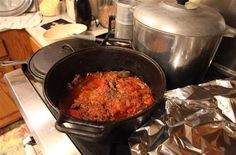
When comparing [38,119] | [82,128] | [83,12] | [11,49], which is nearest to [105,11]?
[83,12]

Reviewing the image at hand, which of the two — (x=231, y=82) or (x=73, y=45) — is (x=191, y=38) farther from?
(x=73, y=45)

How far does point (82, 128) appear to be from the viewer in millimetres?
416

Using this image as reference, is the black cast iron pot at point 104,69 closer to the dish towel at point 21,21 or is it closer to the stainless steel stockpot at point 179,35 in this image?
the stainless steel stockpot at point 179,35

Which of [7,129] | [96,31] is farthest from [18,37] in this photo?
[7,129]

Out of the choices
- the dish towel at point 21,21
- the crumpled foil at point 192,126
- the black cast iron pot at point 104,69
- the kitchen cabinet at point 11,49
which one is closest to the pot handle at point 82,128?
the black cast iron pot at point 104,69

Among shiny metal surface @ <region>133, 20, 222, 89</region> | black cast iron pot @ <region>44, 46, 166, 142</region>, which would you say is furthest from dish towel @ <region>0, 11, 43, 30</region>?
shiny metal surface @ <region>133, 20, 222, 89</region>

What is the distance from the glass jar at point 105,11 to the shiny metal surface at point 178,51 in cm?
50

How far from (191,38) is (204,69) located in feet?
0.53

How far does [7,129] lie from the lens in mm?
1538

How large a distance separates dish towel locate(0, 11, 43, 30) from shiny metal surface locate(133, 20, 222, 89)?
803 millimetres

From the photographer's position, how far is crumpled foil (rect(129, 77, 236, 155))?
43cm

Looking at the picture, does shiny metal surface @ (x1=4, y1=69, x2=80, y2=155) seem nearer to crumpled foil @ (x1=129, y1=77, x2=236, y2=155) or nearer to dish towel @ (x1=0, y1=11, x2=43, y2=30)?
crumpled foil @ (x1=129, y1=77, x2=236, y2=155)

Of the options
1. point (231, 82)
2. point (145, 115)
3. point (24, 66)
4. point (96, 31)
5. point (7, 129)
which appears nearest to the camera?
point (145, 115)

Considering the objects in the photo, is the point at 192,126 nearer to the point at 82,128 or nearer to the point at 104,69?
the point at 82,128
